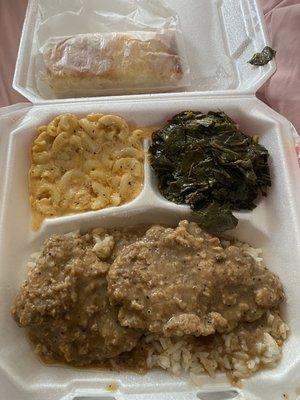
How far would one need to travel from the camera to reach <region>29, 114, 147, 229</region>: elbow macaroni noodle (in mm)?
2510

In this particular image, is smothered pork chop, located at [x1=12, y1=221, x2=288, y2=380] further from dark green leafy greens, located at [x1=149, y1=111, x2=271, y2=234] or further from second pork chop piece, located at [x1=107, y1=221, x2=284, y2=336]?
dark green leafy greens, located at [x1=149, y1=111, x2=271, y2=234]

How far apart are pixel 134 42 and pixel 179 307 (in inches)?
73.8

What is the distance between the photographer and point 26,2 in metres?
3.62

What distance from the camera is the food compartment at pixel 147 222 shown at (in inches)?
81.1

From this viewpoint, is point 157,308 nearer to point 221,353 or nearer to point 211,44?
point 221,353

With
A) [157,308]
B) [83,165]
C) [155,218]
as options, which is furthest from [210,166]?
[157,308]

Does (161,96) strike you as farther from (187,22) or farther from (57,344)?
(57,344)

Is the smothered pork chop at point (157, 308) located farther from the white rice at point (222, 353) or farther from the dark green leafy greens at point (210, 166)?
the dark green leafy greens at point (210, 166)

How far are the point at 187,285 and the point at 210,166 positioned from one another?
0.73 metres

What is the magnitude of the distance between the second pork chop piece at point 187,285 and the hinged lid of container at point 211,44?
103 cm

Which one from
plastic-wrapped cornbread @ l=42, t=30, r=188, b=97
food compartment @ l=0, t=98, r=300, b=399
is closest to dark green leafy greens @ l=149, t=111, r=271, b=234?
food compartment @ l=0, t=98, r=300, b=399

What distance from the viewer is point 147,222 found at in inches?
99.0

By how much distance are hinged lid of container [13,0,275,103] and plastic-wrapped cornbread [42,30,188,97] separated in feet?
0.39

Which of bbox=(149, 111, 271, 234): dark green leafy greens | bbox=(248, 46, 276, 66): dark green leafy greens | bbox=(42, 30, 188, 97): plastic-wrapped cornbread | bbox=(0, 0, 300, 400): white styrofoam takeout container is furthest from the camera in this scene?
bbox=(42, 30, 188, 97): plastic-wrapped cornbread
